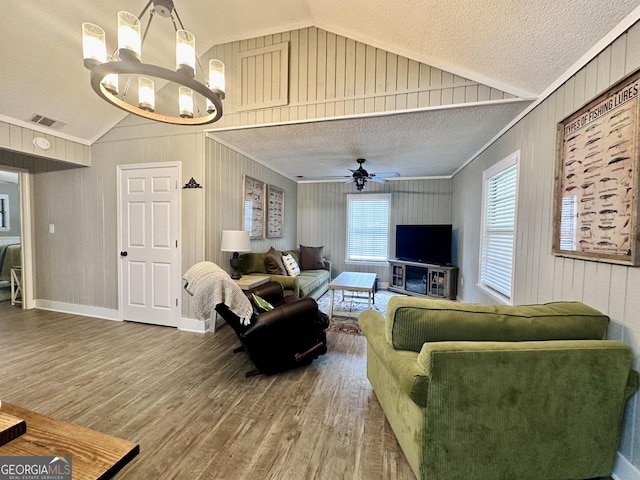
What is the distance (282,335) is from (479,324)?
151 cm

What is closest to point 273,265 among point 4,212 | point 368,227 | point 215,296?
point 215,296

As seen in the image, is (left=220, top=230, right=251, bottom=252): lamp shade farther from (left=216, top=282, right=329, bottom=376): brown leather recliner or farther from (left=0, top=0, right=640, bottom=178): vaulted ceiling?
(left=0, top=0, right=640, bottom=178): vaulted ceiling

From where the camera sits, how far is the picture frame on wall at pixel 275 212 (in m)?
4.89

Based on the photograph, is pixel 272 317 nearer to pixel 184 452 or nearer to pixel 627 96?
pixel 184 452

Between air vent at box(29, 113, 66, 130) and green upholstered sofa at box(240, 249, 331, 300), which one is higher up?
air vent at box(29, 113, 66, 130)

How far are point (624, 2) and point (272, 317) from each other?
283 centimetres

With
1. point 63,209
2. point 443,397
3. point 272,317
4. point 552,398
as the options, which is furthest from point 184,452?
point 63,209

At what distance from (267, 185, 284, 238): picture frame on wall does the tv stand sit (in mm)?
2424

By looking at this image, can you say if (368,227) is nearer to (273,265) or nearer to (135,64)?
(273,265)

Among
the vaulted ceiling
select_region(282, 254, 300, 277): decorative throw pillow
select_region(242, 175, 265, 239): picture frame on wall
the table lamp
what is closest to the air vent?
the vaulted ceiling

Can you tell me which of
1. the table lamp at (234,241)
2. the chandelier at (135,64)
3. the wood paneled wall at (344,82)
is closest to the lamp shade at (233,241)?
the table lamp at (234,241)

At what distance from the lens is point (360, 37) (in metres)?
2.53

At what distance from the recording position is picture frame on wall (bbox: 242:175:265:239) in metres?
4.10

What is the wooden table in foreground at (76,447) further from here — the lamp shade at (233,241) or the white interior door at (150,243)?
the white interior door at (150,243)
